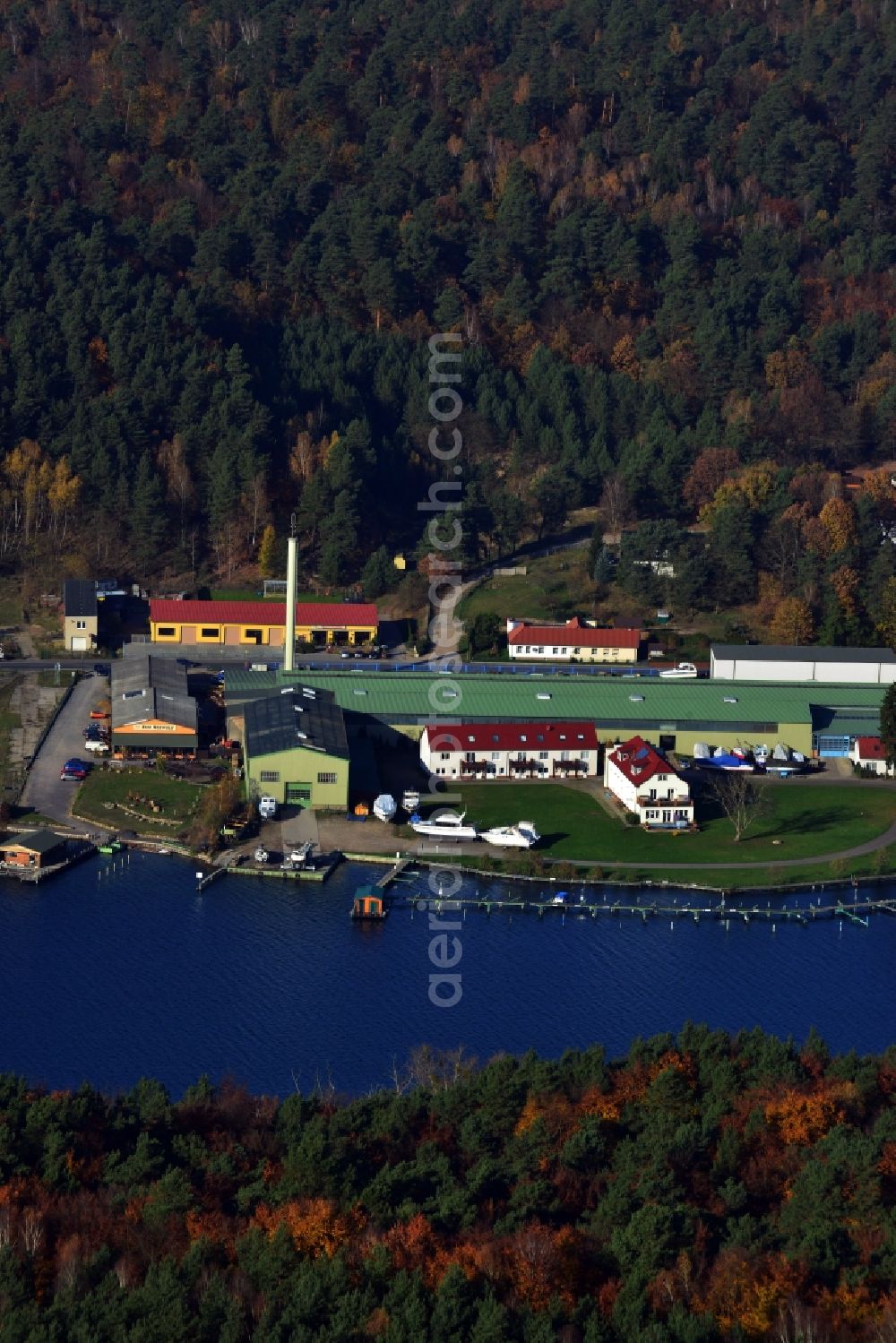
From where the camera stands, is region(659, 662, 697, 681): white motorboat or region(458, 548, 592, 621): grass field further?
region(458, 548, 592, 621): grass field

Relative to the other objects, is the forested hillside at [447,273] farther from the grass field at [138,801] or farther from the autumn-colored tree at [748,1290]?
the autumn-colored tree at [748,1290]

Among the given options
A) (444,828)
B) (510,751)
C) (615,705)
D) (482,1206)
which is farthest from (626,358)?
A: (482,1206)

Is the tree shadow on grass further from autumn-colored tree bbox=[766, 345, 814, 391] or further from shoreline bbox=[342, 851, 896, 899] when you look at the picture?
autumn-colored tree bbox=[766, 345, 814, 391]

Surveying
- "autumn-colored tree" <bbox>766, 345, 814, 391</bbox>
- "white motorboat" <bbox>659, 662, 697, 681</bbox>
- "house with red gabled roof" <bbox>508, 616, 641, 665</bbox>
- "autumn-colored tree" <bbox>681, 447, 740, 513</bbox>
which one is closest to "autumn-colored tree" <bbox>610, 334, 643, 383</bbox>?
"autumn-colored tree" <bbox>766, 345, 814, 391</bbox>

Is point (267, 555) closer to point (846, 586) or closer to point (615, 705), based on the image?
point (846, 586)

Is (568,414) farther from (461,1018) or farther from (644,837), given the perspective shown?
(461,1018)
